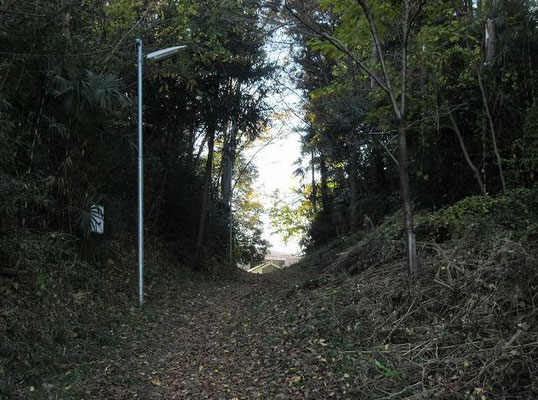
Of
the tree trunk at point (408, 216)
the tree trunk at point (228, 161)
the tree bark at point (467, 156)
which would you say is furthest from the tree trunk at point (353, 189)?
the tree trunk at point (408, 216)

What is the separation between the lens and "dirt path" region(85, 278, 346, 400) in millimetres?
5664

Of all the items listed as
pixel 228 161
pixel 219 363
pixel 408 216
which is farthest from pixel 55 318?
pixel 228 161

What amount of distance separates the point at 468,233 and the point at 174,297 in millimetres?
6550

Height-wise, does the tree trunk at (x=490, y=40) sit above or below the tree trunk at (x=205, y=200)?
above

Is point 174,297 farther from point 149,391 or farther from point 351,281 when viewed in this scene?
point 149,391

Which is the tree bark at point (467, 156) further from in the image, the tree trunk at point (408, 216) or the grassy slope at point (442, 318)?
the tree trunk at point (408, 216)

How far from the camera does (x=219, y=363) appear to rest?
22.2 ft

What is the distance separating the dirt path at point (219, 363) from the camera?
5.66m

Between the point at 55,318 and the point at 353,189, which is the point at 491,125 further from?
the point at 353,189

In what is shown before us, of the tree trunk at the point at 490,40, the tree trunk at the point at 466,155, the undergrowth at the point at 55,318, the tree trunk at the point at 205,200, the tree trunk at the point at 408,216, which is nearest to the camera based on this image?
the undergrowth at the point at 55,318

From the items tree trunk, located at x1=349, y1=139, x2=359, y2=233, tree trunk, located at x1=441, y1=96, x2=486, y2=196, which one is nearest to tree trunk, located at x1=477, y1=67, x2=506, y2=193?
tree trunk, located at x1=441, y1=96, x2=486, y2=196

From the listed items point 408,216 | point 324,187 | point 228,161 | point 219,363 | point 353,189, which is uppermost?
point 228,161

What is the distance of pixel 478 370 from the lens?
4.73 metres

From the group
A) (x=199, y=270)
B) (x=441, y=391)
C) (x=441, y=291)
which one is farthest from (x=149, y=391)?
(x=199, y=270)
